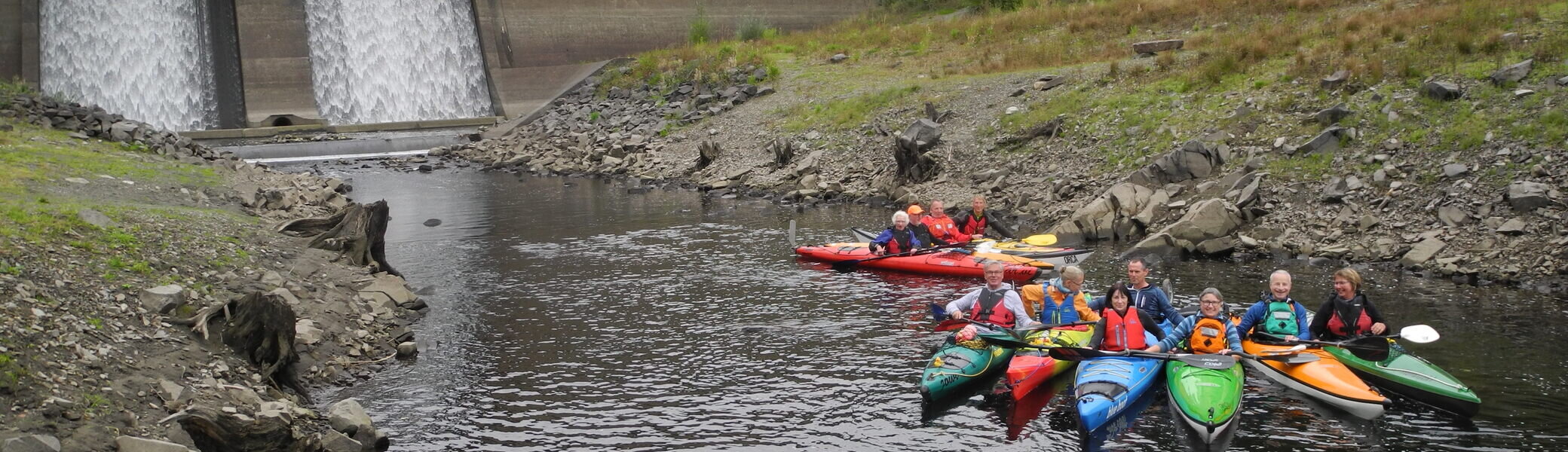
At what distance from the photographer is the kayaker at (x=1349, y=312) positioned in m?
10.7

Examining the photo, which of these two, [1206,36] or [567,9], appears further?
[567,9]

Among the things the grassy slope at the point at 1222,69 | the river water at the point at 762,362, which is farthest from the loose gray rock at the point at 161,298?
the grassy slope at the point at 1222,69

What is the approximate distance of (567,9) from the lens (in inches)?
1797

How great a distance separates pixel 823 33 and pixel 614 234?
994 inches

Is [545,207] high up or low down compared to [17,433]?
down

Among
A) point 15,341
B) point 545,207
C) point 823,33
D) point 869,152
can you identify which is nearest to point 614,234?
point 545,207

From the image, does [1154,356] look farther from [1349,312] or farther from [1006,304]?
[1006,304]

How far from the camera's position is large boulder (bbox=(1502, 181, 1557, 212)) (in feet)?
49.3

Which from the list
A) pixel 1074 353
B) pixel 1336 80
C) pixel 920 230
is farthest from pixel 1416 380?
pixel 1336 80

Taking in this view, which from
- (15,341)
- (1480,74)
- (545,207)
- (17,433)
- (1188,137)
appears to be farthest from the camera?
(545,207)

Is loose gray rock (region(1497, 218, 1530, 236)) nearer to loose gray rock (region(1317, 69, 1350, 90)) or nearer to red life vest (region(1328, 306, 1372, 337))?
red life vest (region(1328, 306, 1372, 337))

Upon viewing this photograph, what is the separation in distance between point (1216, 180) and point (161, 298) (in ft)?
53.0

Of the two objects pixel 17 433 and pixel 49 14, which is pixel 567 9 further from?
pixel 17 433

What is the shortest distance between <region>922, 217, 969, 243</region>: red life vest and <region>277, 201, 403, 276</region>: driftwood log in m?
8.31
